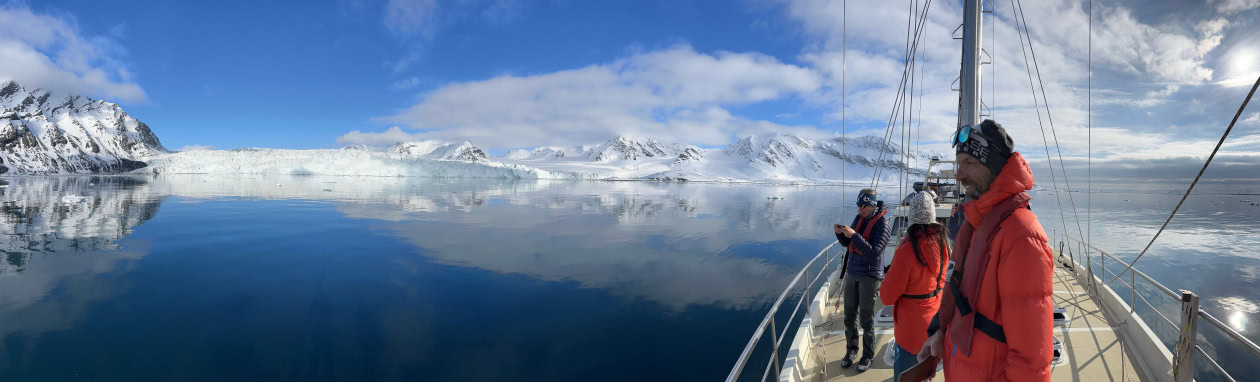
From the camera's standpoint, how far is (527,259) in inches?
436

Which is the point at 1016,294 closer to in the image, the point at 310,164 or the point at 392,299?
the point at 392,299

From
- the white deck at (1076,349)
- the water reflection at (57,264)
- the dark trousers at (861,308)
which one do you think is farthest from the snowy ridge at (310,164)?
the dark trousers at (861,308)

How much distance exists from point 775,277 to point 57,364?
10615 mm

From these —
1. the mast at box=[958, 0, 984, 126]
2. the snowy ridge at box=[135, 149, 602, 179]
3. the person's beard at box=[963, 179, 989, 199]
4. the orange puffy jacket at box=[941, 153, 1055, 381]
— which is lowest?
the orange puffy jacket at box=[941, 153, 1055, 381]

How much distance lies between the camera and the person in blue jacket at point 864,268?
351cm

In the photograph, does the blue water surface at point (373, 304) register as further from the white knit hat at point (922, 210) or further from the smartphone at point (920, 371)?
the smartphone at point (920, 371)

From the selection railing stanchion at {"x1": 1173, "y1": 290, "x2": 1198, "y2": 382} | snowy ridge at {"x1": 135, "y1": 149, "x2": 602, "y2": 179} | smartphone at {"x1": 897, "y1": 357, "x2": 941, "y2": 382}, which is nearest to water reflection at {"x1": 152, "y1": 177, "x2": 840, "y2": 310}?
railing stanchion at {"x1": 1173, "y1": 290, "x2": 1198, "y2": 382}

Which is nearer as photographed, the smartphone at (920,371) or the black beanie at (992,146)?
the black beanie at (992,146)

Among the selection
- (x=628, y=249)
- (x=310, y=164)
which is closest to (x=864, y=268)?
(x=628, y=249)

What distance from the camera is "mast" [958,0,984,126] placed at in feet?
17.6

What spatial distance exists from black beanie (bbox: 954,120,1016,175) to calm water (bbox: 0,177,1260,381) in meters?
4.25

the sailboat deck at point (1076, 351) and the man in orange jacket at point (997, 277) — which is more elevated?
the man in orange jacket at point (997, 277)

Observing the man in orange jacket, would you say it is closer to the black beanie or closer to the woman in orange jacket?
the black beanie

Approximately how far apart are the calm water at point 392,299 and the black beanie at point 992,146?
4.25 meters
